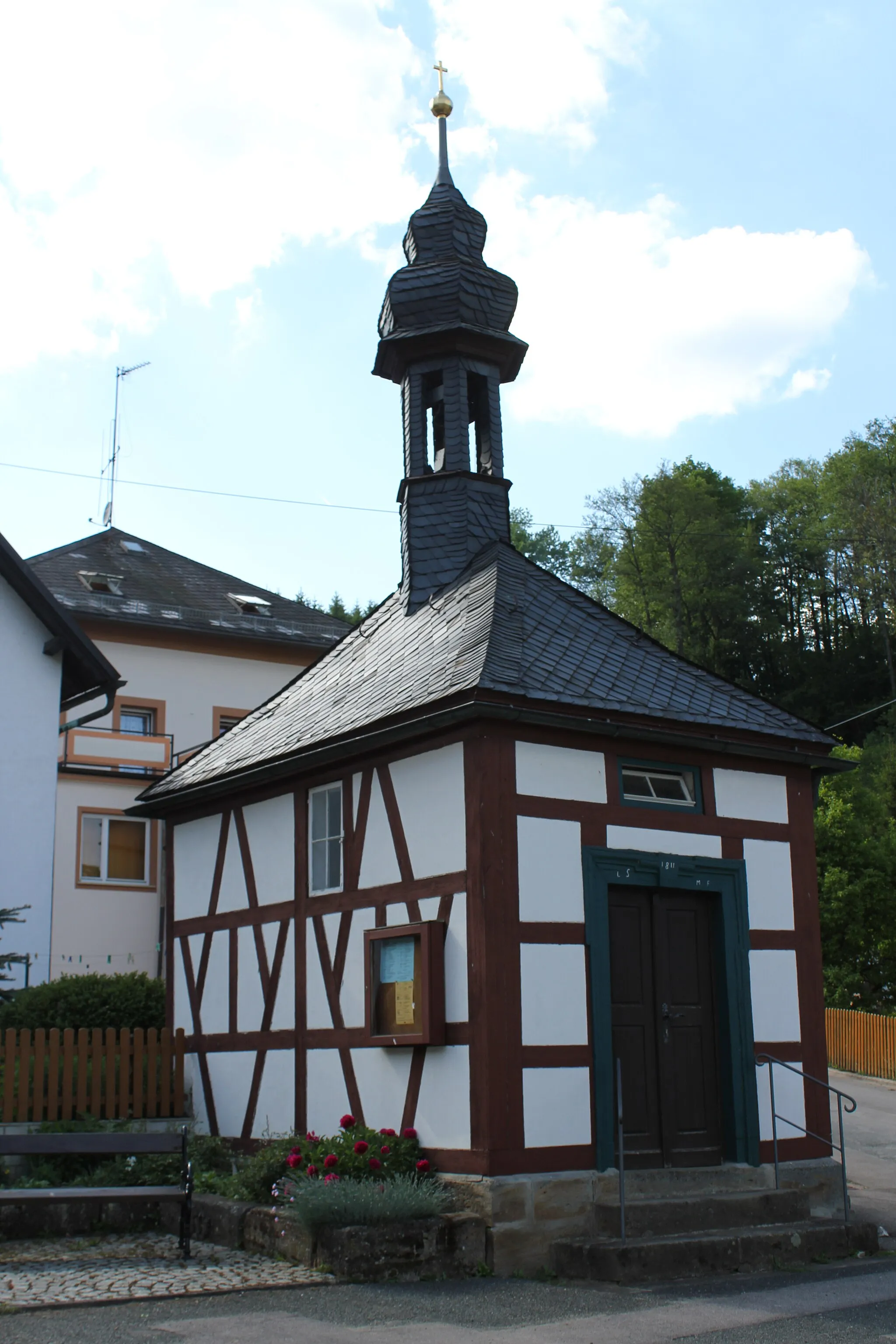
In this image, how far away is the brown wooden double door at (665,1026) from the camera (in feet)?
39.1

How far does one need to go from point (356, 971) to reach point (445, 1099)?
172 cm

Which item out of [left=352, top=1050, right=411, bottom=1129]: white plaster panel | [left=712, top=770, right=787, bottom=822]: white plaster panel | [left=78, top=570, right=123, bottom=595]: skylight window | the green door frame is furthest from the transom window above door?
[left=78, top=570, right=123, bottom=595]: skylight window

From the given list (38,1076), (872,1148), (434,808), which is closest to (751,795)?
(434,808)

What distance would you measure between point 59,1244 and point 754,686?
43.2 meters

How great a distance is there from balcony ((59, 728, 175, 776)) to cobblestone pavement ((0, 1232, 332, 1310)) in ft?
48.2

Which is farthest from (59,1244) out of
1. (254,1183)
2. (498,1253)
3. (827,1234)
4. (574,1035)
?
(827,1234)

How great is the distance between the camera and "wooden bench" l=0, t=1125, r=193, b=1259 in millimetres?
10438

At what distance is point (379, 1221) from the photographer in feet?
33.1

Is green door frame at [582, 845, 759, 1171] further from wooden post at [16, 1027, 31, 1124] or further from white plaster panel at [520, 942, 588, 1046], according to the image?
wooden post at [16, 1027, 31, 1124]

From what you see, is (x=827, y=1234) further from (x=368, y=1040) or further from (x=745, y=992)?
(x=368, y=1040)

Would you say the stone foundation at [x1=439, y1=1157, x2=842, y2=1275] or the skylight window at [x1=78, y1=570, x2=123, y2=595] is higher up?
the skylight window at [x1=78, y1=570, x2=123, y2=595]

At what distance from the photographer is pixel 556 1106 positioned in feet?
36.6

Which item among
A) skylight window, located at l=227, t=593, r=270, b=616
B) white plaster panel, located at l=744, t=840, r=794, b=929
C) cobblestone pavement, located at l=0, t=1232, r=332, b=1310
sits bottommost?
cobblestone pavement, located at l=0, t=1232, r=332, b=1310

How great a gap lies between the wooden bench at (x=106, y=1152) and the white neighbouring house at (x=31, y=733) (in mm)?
6252
